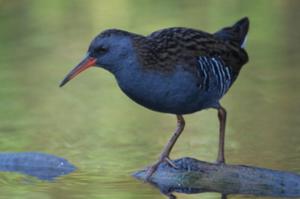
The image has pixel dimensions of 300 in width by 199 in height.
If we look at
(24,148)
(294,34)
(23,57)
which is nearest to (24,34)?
(23,57)

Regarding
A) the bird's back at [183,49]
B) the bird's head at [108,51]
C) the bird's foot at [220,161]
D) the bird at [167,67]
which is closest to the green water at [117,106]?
the bird's foot at [220,161]

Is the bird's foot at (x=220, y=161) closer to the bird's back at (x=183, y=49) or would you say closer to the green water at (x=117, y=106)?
the green water at (x=117, y=106)

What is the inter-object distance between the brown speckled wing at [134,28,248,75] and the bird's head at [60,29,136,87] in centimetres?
12

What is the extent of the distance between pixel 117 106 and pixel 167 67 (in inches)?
151

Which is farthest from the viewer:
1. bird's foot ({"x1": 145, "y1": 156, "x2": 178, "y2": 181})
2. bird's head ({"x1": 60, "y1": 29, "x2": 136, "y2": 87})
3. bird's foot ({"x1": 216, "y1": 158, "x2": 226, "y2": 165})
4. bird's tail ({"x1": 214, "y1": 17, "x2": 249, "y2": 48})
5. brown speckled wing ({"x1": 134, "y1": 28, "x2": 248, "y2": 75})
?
bird's tail ({"x1": 214, "y1": 17, "x2": 249, "y2": 48})

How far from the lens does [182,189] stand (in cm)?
870

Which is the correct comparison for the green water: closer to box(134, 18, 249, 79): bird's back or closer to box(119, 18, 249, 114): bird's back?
box(119, 18, 249, 114): bird's back

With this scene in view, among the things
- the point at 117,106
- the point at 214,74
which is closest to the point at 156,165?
the point at 214,74

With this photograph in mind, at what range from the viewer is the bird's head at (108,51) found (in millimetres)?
8023

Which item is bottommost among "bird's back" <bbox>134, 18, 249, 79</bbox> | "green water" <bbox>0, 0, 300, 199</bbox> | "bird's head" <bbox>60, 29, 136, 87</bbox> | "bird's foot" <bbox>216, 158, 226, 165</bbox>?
"green water" <bbox>0, 0, 300, 199</bbox>

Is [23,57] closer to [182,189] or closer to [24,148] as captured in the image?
[24,148]

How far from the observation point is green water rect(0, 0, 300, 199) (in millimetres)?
9375

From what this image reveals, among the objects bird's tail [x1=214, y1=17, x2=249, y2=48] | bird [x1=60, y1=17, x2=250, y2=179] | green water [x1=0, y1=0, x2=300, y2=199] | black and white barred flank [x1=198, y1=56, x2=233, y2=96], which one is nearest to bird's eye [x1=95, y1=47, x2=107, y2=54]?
bird [x1=60, y1=17, x2=250, y2=179]

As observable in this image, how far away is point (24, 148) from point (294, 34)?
21.2ft
